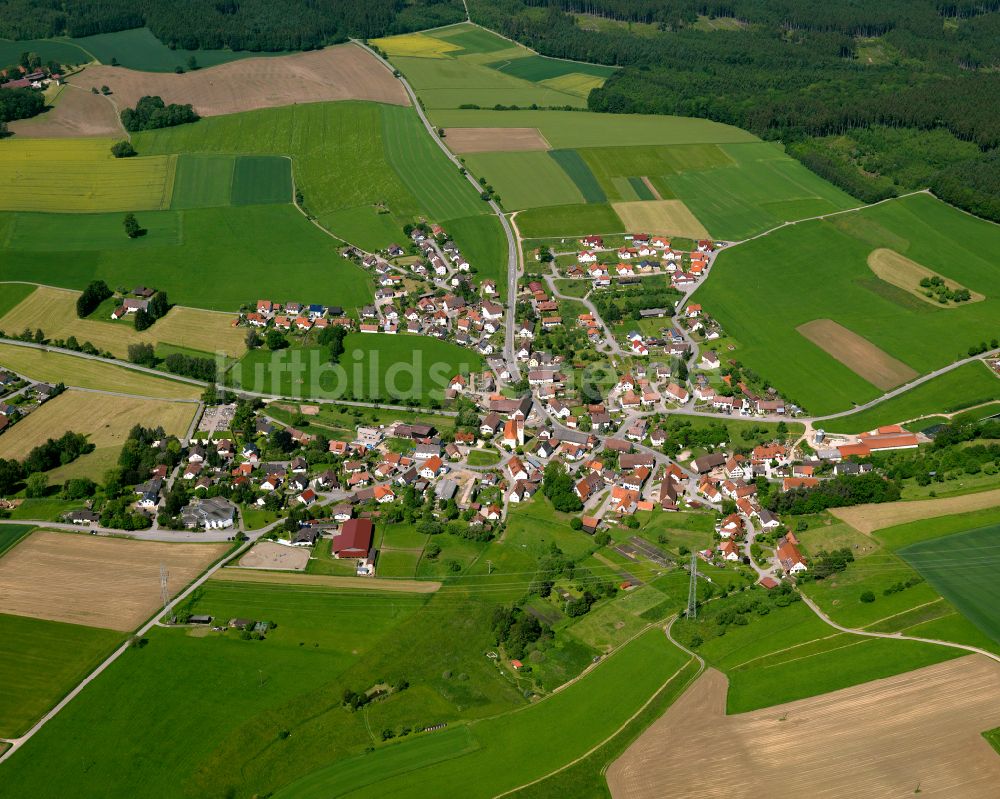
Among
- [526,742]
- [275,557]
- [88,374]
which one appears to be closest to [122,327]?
[88,374]

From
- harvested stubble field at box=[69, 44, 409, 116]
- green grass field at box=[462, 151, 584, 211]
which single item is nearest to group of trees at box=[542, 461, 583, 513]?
green grass field at box=[462, 151, 584, 211]

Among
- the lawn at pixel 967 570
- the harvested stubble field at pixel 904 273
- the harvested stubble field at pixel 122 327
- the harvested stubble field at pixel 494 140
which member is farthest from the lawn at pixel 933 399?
the harvested stubble field at pixel 494 140

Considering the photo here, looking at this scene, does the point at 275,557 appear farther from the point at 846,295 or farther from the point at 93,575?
the point at 846,295

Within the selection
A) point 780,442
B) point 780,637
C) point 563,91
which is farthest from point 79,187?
point 780,637

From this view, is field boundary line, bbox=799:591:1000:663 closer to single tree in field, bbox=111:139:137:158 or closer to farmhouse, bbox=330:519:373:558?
farmhouse, bbox=330:519:373:558

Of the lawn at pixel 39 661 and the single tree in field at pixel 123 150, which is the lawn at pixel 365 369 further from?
the single tree in field at pixel 123 150
